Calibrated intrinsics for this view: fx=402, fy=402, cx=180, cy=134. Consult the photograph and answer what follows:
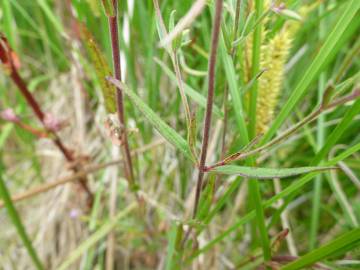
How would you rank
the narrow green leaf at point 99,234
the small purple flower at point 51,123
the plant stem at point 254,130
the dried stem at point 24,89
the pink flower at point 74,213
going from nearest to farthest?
the plant stem at point 254,130 < the dried stem at point 24,89 < the small purple flower at point 51,123 < the narrow green leaf at point 99,234 < the pink flower at point 74,213

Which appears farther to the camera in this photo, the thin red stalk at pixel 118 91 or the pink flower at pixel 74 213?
the pink flower at pixel 74 213

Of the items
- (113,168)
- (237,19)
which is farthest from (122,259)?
(237,19)

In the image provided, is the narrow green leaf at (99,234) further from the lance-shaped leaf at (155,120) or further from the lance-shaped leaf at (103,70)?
the lance-shaped leaf at (155,120)

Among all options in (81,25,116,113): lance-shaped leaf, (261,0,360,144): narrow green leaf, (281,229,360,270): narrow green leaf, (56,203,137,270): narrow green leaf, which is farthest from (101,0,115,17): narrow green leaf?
(56,203,137,270): narrow green leaf

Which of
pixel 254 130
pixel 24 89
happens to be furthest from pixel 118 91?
pixel 24 89

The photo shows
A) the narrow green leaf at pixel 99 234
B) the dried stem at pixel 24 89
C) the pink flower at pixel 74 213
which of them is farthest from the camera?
the pink flower at pixel 74 213

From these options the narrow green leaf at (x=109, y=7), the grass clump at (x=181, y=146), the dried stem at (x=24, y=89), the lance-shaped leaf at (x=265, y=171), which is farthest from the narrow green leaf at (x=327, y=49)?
the dried stem at (x=24, y=89)

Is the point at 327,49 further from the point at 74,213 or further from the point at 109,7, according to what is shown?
the point at 74,213
